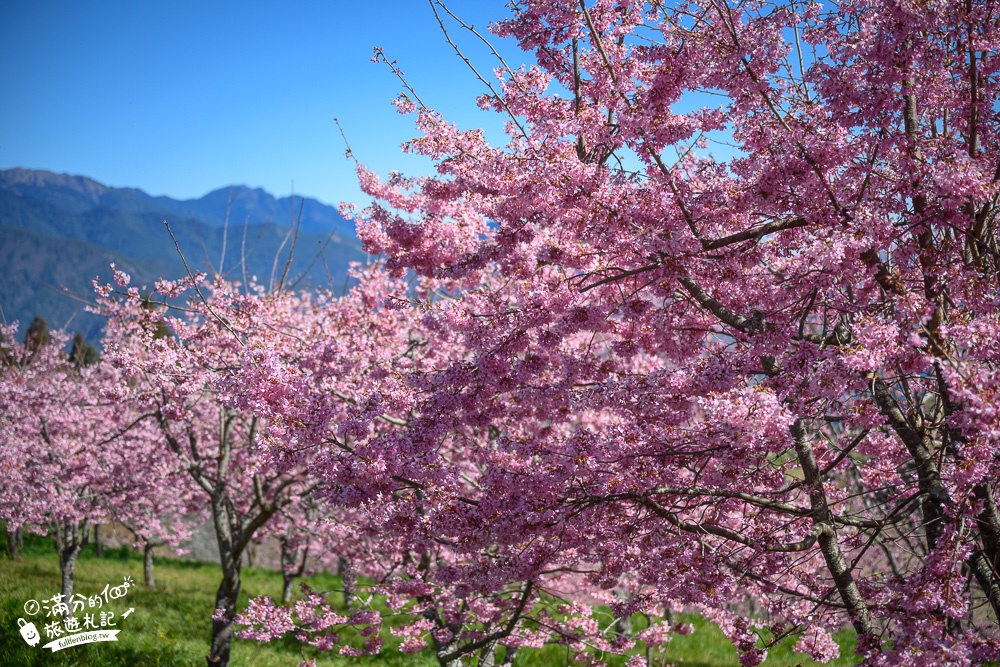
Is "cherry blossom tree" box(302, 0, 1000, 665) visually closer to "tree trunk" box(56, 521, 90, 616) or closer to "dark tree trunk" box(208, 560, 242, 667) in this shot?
"dark tree trunk" box(208, 560, 242, 667)

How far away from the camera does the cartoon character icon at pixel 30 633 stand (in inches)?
393

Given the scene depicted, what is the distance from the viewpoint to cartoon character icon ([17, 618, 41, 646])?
9980 mm

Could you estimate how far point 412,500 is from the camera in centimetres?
498

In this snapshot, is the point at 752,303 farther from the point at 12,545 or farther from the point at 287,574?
the point at 12,545

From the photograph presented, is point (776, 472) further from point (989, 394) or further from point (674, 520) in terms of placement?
point (989, 394)

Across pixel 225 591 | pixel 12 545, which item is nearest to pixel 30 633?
pixel 225 591

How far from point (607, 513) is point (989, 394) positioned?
9.01 feet

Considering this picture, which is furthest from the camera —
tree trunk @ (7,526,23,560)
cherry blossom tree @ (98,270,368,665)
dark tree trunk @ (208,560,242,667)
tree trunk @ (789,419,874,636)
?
tree trunk @ (7,526,23,560)

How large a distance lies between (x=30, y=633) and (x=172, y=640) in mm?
2006

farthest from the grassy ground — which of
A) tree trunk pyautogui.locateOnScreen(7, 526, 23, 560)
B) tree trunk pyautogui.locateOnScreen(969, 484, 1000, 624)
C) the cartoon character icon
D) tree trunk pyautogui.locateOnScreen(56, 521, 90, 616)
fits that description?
tree trunk pyautogui.locateOnScreen(969, 484, 1000, 624)

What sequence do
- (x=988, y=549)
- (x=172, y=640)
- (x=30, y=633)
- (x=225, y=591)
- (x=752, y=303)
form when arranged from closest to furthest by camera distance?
(x=988, y=549), (x=752, y=303), (x=225, y=591), (x=30, y=633), (x=172, y=640)

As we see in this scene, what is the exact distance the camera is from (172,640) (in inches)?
442

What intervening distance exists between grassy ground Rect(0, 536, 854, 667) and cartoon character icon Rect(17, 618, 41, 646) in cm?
10

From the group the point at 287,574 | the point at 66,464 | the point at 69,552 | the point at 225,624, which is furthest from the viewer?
the point at 287,574
